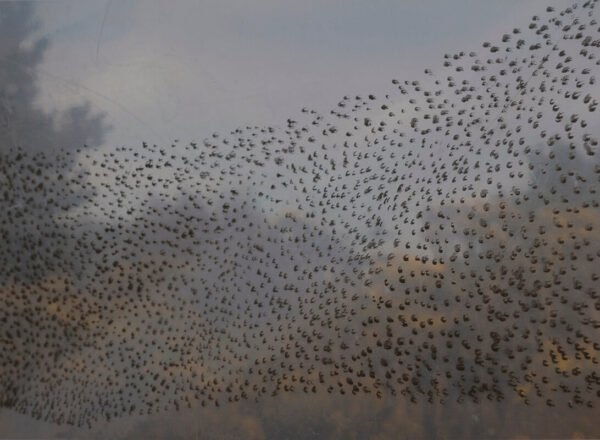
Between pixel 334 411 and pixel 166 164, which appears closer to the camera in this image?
pixel 334 411

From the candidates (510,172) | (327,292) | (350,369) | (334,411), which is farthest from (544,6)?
(334,411)

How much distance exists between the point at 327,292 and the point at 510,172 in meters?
1.63

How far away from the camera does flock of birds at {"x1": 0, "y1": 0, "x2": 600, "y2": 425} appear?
15.5ft

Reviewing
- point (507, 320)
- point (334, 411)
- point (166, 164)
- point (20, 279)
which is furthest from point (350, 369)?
point (20, 279)

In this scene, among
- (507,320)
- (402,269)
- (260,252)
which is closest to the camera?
(507,320)

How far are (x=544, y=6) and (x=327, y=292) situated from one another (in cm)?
263

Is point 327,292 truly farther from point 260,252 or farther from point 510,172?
point 510,172

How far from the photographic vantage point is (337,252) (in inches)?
209

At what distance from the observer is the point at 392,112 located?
521 cm

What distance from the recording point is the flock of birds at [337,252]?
15.5ft

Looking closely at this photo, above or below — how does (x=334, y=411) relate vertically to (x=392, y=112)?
below

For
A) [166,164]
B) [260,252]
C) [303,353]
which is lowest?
[303,353]

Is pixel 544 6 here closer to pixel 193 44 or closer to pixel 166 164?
pixel 193 44

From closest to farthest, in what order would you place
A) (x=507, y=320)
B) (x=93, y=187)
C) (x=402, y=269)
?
(x=507, y=320) < (x=402, y=269) < (x=93, y=187)
